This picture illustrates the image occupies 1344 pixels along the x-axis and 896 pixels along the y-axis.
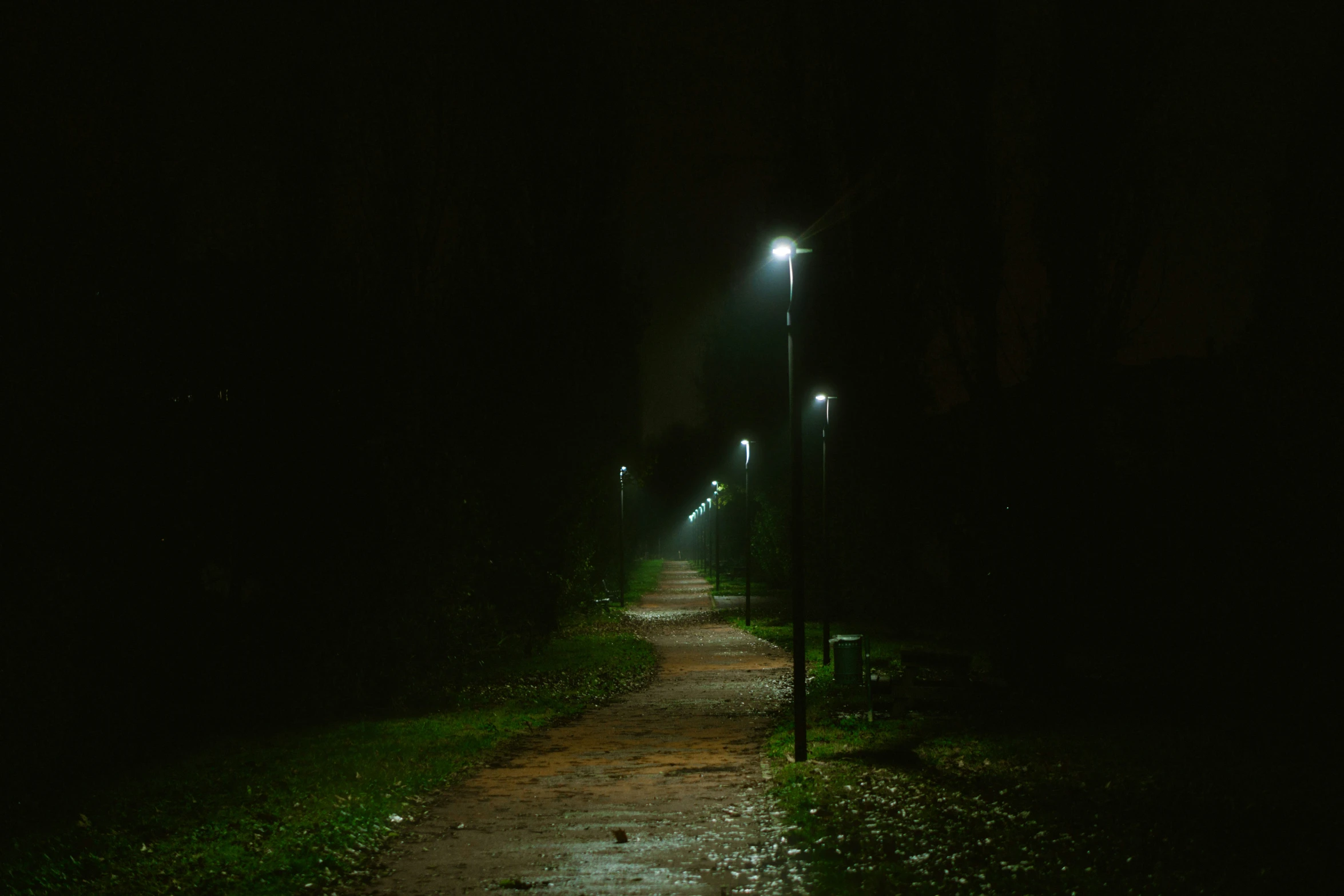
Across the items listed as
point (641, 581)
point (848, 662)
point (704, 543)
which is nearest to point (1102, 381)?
point (848, 662)

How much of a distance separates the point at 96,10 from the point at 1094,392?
1513 centimetres

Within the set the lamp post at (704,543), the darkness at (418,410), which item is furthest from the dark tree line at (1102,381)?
the lamp post at (704,543)

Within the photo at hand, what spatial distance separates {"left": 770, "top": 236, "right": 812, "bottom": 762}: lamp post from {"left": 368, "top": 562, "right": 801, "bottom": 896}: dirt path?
0.72 meters

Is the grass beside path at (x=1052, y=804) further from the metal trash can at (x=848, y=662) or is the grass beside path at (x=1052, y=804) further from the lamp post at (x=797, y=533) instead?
the metal trash can at (x=848, y=662)

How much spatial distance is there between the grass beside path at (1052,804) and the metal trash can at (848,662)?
3096 millimetres

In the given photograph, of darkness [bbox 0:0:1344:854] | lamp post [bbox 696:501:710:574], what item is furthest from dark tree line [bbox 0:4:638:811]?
lamp post [bbox 696:501:710:574]

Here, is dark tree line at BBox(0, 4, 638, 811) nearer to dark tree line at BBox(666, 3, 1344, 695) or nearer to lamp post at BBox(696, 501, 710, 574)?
dark tree line at BBox(666, 3, 1344, 695)

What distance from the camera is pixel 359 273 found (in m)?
18.5

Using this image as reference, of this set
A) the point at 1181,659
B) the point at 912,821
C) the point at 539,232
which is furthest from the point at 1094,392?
the point at 539,232

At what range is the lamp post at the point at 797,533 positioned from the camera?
42.9 ft

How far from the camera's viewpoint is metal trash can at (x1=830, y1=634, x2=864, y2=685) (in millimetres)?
19656

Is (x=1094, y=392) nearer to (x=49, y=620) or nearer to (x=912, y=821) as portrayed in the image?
(x=912, y=821)

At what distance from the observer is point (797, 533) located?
13719 mm

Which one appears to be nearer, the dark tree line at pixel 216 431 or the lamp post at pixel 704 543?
the dark tree line at pixel 216 431
